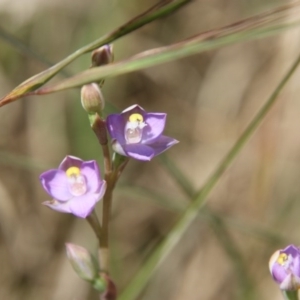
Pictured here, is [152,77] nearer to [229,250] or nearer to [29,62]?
[29,62]

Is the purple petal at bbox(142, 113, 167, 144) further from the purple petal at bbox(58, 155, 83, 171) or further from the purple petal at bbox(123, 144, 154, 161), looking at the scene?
the purple petal at bbox(58, 155, 83, 171)

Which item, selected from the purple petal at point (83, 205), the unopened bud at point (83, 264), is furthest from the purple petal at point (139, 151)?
the unopened bud at point (83, 264)

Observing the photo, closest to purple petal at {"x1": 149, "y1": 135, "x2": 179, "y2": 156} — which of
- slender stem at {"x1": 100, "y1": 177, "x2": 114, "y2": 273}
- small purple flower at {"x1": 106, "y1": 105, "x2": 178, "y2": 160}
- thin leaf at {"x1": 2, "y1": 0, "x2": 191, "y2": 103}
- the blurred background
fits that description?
small purple flower at {"x1": 106, "y1": 105, "x2": 178, "y2": 160}

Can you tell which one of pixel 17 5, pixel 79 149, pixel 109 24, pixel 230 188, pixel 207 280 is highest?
pixel 17 5

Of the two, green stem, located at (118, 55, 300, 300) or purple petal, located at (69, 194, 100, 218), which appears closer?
purple petal, located at (69, 194, 100, 218)

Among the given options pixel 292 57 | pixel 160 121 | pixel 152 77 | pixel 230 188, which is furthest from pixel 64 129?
pixel 160 121

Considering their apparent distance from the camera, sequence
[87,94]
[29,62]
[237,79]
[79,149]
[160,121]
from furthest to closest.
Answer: [237,79] < [29,62] < [79,149] < [160,121] < [87,94]

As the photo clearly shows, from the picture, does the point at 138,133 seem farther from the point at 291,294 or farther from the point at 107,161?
the point at 291,294
